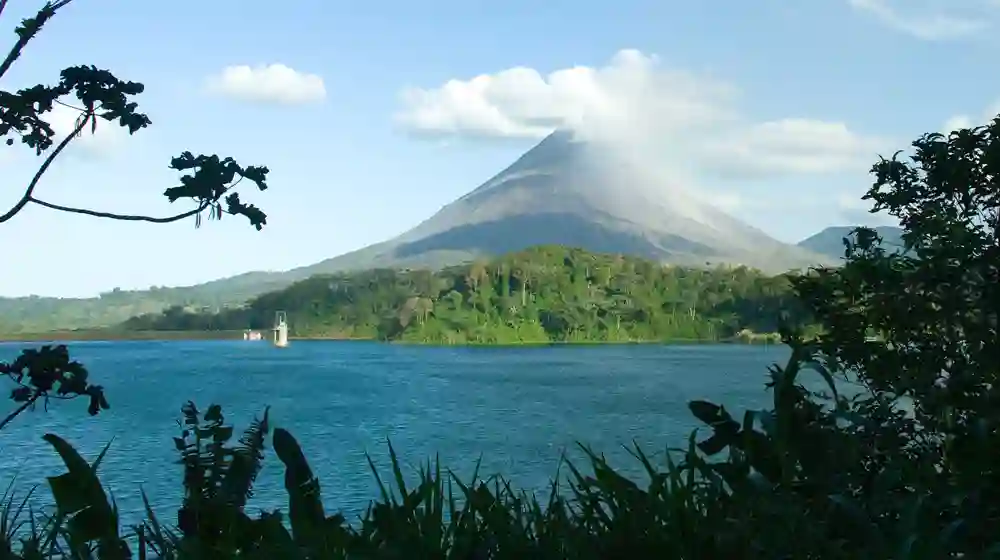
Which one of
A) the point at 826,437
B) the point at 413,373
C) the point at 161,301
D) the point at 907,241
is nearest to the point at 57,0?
the point at 826,437

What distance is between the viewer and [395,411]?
47781 mm

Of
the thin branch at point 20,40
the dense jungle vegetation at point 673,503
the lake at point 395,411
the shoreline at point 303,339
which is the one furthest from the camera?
the shoreline at point 303,339

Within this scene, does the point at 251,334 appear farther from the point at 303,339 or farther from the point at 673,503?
the point at 673,503

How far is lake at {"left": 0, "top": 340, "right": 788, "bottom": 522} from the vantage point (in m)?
24.2

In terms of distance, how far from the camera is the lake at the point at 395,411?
24172mm

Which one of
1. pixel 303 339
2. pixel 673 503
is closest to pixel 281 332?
pixel 303 339

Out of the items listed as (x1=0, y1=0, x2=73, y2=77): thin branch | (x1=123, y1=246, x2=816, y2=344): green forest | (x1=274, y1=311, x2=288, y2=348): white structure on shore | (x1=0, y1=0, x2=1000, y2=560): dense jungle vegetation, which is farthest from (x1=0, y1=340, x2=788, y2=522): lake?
(x1=274, y1=311, x2=288, y2=348): white structure on shore

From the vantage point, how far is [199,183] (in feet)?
12.0

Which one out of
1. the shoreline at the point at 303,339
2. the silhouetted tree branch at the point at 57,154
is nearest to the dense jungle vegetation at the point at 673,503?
the silhouetted tree branch at the point at 57,154

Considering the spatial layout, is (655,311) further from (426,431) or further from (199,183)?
(199,183)

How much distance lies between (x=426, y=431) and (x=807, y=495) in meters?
36.8

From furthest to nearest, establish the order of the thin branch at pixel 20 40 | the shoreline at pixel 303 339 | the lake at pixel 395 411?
the shoreline at pixel 303 339 < the lake at pixel 395 411 < the thin branch at pixel 20 40

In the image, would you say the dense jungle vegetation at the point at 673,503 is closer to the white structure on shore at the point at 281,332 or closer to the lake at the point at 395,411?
the lake at the point at 395,411

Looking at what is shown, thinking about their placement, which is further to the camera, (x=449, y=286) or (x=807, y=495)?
(x=449, y=286)
